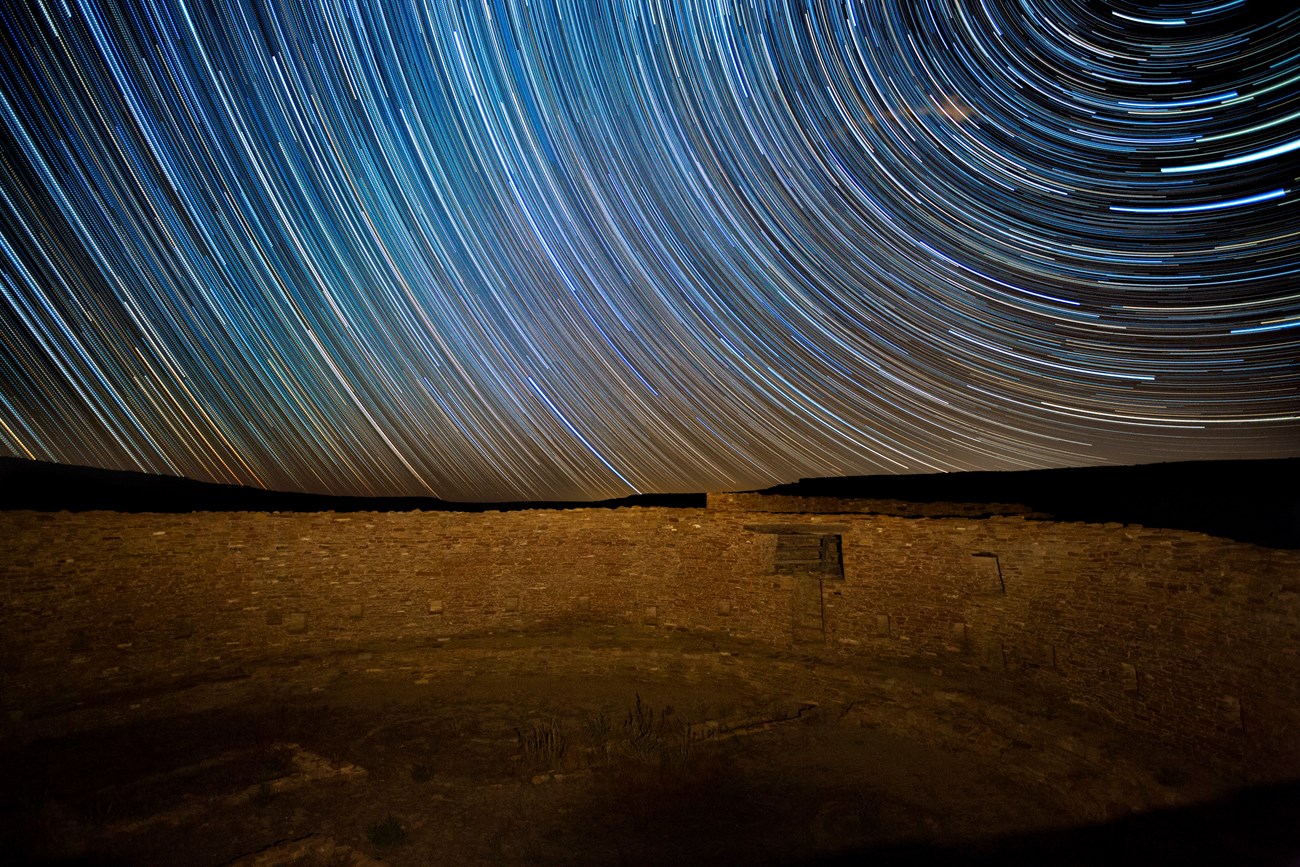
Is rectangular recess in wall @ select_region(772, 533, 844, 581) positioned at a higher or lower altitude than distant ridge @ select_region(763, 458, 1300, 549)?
lower

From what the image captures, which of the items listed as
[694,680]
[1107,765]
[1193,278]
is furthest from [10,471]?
[1107,765]

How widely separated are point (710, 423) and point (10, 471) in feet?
30.3

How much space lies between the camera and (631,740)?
8258 mm

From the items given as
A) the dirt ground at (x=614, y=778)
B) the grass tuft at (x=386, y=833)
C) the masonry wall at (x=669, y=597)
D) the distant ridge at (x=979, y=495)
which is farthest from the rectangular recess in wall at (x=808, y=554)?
the grass tuft at (x=386, y=833)

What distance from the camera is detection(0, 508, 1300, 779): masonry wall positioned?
6.67 m

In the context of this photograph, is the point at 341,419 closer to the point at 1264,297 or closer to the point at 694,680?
the point at 694,680

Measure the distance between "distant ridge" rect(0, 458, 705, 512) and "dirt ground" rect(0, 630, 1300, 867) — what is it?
101 inches

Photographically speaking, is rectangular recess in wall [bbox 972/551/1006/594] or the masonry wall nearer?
the masonry wall

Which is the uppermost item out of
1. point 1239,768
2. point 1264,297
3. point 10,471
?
point 1264,297

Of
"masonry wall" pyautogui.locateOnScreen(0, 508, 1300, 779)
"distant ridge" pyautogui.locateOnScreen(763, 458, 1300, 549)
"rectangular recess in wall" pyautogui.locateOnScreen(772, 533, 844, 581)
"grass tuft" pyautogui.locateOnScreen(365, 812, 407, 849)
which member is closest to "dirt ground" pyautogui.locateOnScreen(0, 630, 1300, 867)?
"grass tuft" pyautogui.locateOnScreen(365, 812, 407, 849)

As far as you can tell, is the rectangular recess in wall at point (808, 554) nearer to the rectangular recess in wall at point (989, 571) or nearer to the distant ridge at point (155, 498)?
the distant ridge at point (155, 498)

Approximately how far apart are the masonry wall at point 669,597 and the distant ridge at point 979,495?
0.44 meters

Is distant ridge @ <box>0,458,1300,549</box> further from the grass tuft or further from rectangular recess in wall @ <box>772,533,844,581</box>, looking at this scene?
the grass tuft

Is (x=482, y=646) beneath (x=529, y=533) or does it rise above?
beneath
